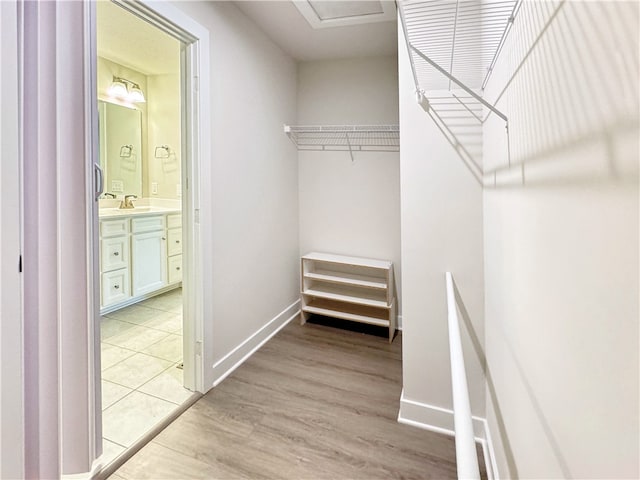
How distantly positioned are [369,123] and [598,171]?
111 inches

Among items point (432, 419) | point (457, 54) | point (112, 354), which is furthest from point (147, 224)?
point (457, 54)

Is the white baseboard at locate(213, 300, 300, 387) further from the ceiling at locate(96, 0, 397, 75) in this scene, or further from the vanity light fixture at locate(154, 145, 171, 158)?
the vanity light fixture at locate(154, 145, 171, 158)

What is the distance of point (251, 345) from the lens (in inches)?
101

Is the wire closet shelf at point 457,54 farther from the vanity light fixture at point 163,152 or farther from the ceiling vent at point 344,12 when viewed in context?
the vanity light fixture at point 163,152

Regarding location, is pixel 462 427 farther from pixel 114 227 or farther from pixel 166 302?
pixel 166 302

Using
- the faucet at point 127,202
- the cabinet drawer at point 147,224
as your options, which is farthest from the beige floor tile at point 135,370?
the faucet at point 127,202

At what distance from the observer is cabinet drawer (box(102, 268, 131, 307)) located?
10.5 ft

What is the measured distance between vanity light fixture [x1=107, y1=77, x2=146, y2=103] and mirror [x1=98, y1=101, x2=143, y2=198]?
4.5 inches

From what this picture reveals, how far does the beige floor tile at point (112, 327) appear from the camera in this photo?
9.39 ft

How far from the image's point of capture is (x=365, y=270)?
316 centimetres

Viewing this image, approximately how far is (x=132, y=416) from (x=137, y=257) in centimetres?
207

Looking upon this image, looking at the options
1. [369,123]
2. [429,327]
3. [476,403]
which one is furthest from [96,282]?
[369,123]

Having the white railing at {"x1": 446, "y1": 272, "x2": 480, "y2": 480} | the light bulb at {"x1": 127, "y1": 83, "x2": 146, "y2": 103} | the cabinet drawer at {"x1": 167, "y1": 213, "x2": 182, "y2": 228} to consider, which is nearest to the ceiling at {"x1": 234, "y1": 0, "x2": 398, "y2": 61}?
the light bulb at {"x1": 127, "y1": 83, "x2": 146, "y2": 103}

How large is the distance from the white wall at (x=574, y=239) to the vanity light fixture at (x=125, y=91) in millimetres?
4115
